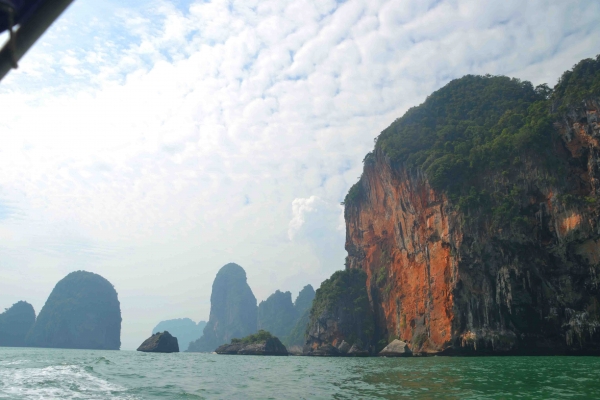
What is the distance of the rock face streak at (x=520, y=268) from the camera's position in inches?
1511

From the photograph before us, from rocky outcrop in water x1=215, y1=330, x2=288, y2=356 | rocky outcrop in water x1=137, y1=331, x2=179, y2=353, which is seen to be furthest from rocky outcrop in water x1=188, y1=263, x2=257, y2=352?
rocky outcrop in water x1=215, y1=330, x2=288, y2=356

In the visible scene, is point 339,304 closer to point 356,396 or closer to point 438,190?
point 438,190

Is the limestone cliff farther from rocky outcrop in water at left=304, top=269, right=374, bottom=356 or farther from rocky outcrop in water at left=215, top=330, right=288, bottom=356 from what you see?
rocky outcrop in water at left=215, top=330, right=288, bottom=356

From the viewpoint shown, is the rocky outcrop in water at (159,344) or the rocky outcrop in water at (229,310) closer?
the rocky outcrop in water at (159,344)

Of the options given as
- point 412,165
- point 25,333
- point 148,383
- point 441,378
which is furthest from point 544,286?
point 25,333

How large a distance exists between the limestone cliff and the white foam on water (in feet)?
114

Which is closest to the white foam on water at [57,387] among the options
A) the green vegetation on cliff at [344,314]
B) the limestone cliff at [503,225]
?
the limestone cliff at [503,225]

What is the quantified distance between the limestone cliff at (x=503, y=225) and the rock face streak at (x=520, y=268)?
98 millimetres

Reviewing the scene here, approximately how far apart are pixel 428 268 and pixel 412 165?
510 inches

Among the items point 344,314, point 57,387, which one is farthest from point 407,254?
point 57,387

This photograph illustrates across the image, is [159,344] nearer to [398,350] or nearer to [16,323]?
[398,350]

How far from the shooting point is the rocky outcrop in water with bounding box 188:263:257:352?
150250mm

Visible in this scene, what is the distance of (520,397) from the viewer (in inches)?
499

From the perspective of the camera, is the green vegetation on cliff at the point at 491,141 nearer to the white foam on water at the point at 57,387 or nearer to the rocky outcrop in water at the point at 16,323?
the white foam on water at the point at 57,387
